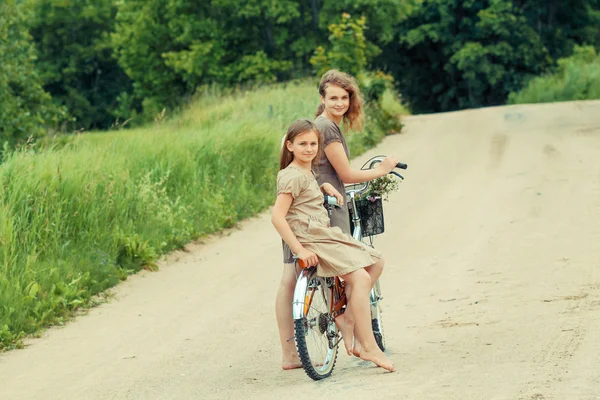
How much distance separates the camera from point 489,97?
52.9 metres

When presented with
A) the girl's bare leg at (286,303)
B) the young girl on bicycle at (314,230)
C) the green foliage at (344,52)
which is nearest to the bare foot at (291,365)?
the girl's bare leg at (286,303)

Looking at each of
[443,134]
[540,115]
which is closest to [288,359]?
[443,134]

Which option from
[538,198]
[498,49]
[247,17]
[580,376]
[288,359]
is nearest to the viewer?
[580,376]

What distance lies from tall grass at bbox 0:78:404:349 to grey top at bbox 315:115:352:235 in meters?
3.05

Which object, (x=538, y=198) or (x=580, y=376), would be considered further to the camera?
(x=538, y=198)

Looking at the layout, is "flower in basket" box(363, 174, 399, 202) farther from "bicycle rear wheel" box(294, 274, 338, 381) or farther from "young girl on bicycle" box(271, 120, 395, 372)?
"bicycle rear wheel" box(294, 274, 338, 381)

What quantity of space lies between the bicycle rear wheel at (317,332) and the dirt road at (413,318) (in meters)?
0.11

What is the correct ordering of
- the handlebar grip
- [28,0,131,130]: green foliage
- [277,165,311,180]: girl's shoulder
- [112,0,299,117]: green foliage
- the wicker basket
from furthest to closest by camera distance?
[28,0,131,130]: green foliage < [112,0,299,117]: green foliage < the wicker basket < the handlebar grip < [277,165,311,180]: girl's shoulder

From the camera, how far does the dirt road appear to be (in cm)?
603

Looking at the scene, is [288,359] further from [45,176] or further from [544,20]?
[544,20]

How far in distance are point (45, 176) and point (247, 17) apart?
32470 mm

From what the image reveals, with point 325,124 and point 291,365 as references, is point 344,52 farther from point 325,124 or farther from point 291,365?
point 291,365

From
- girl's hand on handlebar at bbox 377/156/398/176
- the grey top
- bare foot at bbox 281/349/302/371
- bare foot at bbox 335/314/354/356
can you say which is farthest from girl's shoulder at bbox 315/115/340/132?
bare foot at bbox 281/349/302/371

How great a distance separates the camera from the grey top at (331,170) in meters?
6.15
